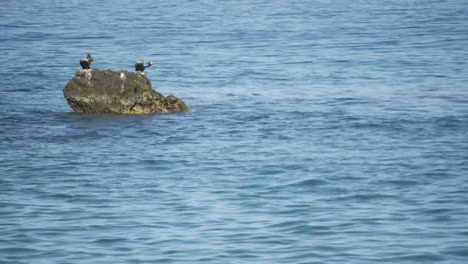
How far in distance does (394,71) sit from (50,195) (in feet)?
81.5

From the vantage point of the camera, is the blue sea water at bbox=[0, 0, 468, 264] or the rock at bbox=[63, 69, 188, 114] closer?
the blue sea water at bbox=[0, 0, 468, 264]

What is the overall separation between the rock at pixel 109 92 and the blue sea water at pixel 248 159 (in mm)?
749

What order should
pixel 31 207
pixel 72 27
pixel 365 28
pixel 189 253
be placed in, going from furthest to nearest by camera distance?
pixel 72 27, pixel 365 28, pixel 31 207, pixel 189 253

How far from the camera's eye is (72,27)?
235 feet

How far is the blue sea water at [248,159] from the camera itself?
71.1 ft

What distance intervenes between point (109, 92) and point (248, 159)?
25.5 ft

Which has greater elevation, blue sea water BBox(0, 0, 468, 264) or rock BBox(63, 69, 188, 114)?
rock BBox(63, 69, 188, 114)

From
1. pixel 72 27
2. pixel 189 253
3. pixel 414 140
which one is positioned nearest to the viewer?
pixel 189 253

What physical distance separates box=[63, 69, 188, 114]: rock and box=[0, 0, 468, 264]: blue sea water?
75 cm

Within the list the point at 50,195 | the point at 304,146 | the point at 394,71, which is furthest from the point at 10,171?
the point at 394,71

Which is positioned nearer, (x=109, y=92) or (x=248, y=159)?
(x=248, y=159)

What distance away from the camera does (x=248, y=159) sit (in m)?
29.6

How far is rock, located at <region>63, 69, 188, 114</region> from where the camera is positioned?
116 ft

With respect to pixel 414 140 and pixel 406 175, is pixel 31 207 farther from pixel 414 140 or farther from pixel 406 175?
pixel 414 140
